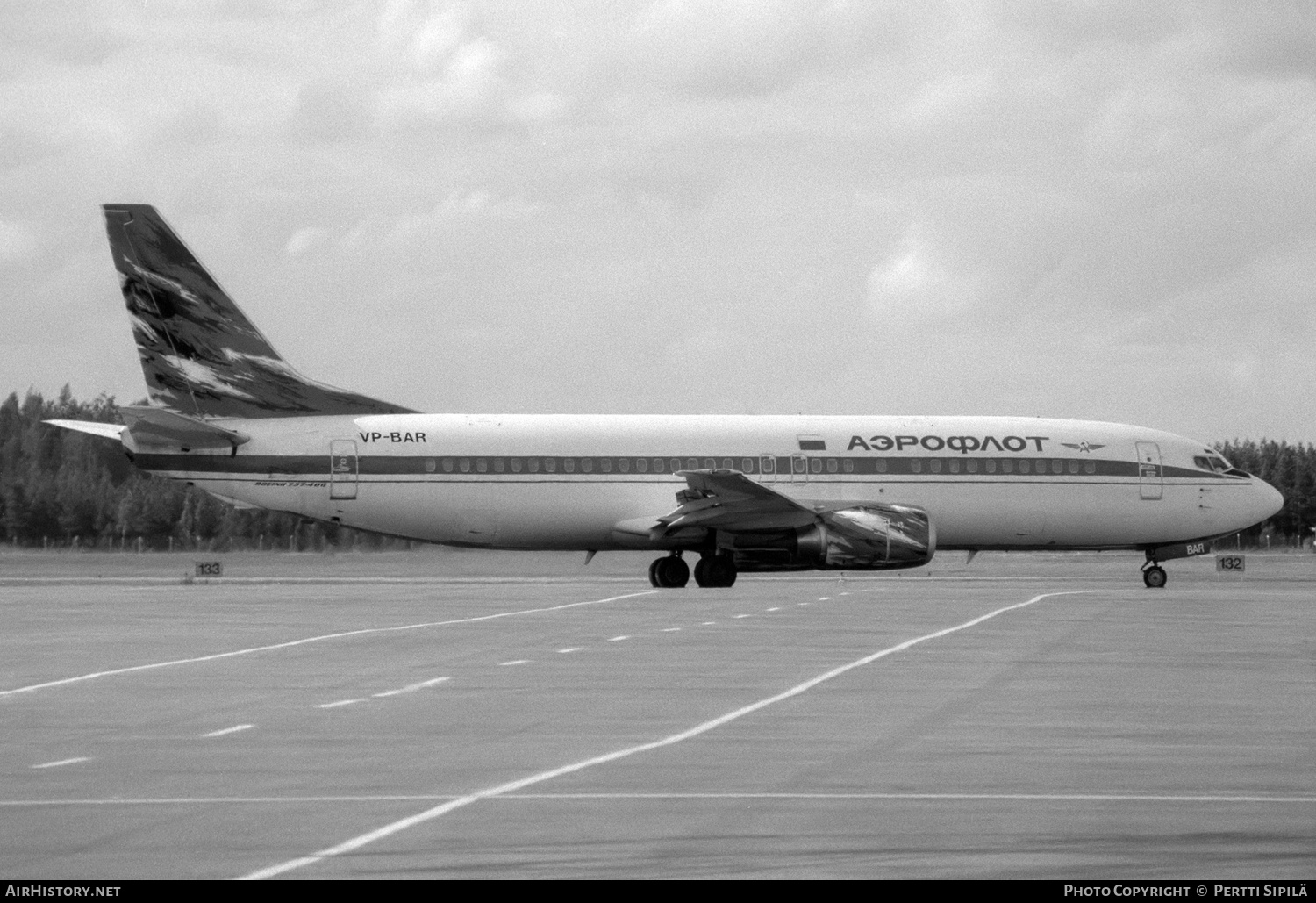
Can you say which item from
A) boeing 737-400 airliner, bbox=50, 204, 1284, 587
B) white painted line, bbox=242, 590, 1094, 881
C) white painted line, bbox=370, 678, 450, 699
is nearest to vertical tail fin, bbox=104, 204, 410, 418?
boeing 737-400 airliner, bbox=50, 204, 1284, 587

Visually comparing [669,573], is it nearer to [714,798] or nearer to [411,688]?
[411,688]

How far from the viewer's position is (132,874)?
29.1 feet

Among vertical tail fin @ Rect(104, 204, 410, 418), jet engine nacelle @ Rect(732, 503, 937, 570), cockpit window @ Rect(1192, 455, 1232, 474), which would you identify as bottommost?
jet engine nacelle @ Rect(732, 503, 937, 570)

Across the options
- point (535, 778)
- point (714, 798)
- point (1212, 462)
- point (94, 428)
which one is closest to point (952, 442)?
point (1212, 462)

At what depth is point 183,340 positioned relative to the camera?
42812 millimetres

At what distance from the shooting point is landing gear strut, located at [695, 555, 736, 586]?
142 feet

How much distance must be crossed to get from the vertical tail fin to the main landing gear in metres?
7.96

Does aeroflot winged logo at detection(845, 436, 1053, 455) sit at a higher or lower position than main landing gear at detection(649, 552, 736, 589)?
higher

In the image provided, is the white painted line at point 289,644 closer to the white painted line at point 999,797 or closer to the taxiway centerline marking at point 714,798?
the taxiway centerline marking at point 714,798

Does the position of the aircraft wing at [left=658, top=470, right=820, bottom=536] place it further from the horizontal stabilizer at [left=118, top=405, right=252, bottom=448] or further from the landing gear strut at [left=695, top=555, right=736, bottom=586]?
the horizontal stabilizer at [left=118, top=405, right=252, bottom=448]

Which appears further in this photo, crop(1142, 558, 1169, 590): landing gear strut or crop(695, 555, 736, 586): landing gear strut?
crop(1142, 558, 1169, 590): landing gear strut

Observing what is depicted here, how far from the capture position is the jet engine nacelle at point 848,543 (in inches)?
1661
